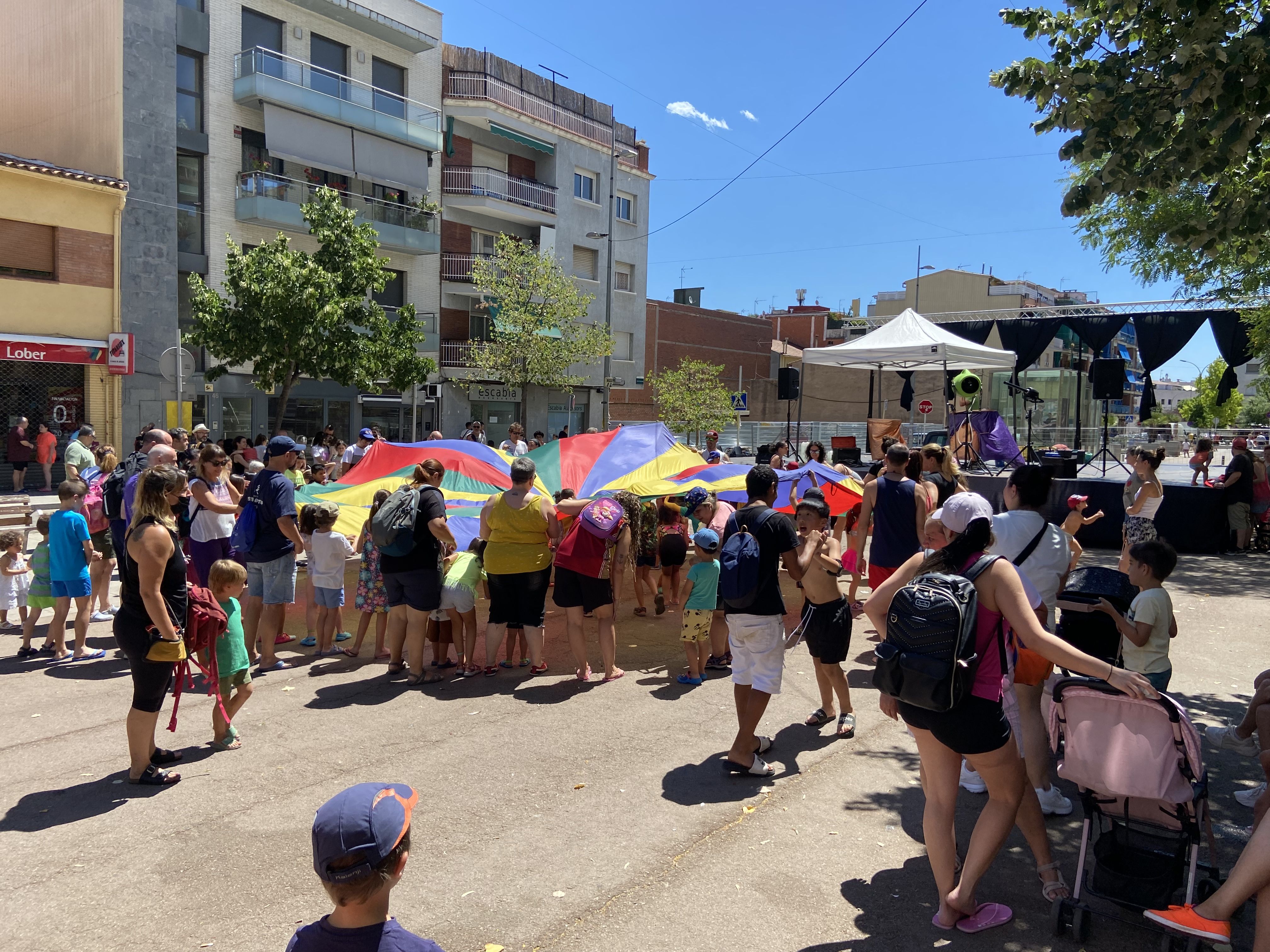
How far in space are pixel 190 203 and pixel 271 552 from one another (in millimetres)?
20875

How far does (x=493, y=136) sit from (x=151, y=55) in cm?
1273

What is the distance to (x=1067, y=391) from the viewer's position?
43.7 metres

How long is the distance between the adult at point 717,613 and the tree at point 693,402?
84.5ft

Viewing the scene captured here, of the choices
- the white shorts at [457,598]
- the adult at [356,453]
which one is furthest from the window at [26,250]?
the white shorts at [457,598]

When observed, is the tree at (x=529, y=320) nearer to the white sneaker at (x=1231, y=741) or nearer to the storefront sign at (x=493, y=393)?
the storefront sign at (x=493, y=393)

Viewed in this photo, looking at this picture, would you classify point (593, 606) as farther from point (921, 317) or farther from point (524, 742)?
point (921, 317)

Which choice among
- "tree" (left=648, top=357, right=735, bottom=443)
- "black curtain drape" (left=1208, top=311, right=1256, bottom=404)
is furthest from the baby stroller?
"tree" (left=648, top=357, right=735, bottom=443)

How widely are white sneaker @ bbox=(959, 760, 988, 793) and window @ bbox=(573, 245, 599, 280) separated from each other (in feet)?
109

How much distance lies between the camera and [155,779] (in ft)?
15.8

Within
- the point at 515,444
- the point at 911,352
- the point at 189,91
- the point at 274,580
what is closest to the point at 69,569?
the point at 274,580

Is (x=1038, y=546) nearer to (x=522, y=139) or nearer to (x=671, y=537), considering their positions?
(x=671, y=537)

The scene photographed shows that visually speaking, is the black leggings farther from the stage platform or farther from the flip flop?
the stage platform

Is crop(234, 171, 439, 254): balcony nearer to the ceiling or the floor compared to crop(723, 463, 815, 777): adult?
nearer to the ceiling

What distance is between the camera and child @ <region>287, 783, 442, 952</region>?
2008 millimetres
